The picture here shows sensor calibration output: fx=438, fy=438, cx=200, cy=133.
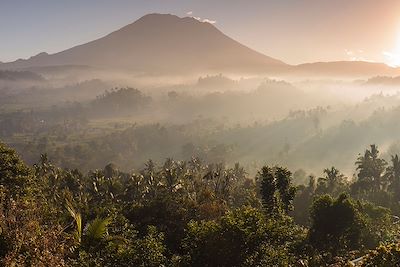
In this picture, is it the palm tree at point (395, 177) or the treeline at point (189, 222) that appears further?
the palm tree at point (395, 177)

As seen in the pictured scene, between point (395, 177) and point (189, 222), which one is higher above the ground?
point (189, 222)

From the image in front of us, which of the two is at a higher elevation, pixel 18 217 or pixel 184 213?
pixel 18 217

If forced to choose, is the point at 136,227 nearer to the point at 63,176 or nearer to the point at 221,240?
the point at 221,240

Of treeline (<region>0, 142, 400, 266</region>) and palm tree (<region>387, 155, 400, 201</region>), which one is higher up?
treeline (<region>0, 142, 400, 266</region>)

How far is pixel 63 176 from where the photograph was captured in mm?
74000

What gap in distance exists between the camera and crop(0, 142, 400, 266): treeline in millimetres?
20641

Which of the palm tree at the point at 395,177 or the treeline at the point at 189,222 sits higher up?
the treeline at the point at 189,222

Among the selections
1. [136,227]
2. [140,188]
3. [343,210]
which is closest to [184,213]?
[136,227]

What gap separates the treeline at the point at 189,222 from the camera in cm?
2064

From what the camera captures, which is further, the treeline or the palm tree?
the palm tree

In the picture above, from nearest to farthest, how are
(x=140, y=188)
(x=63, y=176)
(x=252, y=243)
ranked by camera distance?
1. (x=252, y=243)
2. (x=140, y=188)
3. (x=63, y=176)

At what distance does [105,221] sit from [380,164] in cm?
7569

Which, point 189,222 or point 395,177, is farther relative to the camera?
point 395,177

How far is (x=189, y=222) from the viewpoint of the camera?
1334 inches
